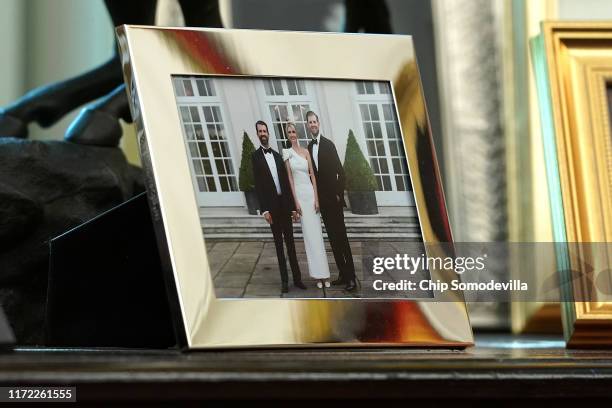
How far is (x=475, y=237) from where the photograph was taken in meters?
0.90

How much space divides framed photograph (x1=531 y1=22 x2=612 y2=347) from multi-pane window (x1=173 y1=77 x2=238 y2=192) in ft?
0.90

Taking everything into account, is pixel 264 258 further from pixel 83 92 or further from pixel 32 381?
pixel 83 92

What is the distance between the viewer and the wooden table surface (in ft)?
1.05

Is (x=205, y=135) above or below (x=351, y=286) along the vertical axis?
above

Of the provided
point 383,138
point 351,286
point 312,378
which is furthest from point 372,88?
point 312,378

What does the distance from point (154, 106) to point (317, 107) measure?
0.11 m

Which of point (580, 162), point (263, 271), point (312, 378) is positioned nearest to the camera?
point (312, 378)

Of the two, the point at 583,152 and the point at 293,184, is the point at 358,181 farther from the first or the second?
the point at 583,152

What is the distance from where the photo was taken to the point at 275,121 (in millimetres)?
502

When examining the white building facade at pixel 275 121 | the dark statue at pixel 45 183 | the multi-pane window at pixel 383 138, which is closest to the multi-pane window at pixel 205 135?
the white building facade at pixel 275 121

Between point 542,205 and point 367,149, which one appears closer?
point 367,149

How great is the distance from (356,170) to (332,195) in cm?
3

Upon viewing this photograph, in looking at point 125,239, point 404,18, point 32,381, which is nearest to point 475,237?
point 404,18

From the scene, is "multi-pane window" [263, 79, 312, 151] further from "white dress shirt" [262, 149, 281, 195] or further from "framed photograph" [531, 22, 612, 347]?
"framed photograph" [531, 22, 612, 347]
